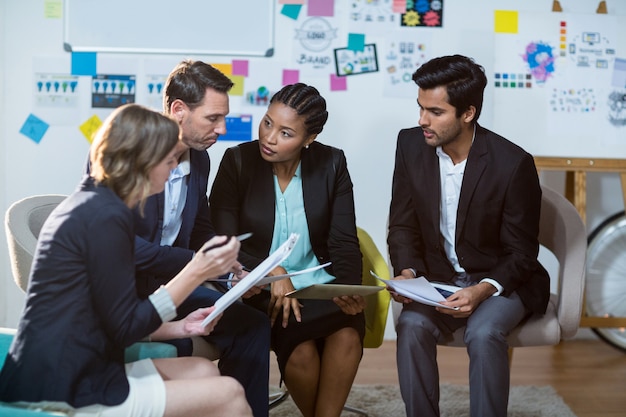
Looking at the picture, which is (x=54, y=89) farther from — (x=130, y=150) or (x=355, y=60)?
(x=130, y=150)

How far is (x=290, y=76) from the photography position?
368 cm

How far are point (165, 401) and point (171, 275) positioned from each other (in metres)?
0.68

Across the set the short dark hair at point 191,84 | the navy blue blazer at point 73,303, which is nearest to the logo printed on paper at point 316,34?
the short dark hair at point 191,84

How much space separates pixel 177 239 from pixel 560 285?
1.25 metres

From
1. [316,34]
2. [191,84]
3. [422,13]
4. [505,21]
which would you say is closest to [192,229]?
[191,84]

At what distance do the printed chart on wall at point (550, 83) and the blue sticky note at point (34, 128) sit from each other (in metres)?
2.02

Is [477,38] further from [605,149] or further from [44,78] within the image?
[44,78]

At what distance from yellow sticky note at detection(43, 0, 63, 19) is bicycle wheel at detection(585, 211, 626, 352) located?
103 inches

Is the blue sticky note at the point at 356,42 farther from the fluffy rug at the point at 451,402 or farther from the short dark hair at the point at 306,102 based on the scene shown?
the fluffy rug at the point at 451,402

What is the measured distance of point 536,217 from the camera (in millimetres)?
2617

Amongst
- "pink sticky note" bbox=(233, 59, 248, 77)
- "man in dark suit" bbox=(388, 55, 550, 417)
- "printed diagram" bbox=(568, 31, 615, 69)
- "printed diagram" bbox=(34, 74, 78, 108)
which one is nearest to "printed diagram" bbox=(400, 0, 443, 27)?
"printed diagram" bbox=(568, 31, 615, 69)

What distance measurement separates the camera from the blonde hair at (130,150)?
5.41ft

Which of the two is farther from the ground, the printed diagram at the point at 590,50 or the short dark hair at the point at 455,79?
the printed diagram at the point at 590,50

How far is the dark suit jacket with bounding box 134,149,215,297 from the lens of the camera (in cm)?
223
